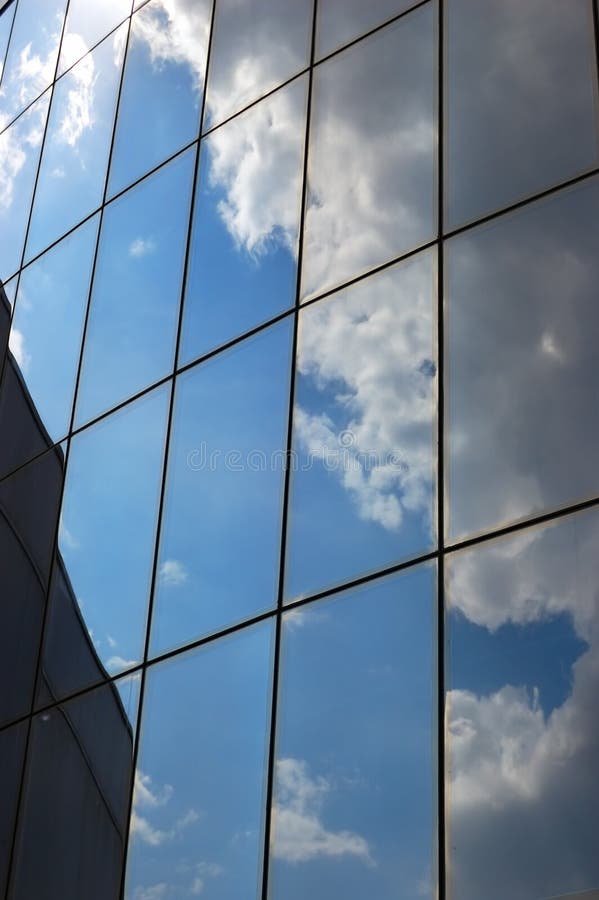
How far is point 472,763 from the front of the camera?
12.0 metres

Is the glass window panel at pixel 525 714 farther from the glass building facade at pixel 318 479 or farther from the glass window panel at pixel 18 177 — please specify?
the glass window panel at pixel 18 177

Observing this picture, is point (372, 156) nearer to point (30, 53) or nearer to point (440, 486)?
point (440, 486)

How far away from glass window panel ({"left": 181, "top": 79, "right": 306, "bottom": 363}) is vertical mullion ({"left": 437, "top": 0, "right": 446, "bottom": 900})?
2.41 metres

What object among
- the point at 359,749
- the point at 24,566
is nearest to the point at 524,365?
the point at 359,749

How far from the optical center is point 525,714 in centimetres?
1195

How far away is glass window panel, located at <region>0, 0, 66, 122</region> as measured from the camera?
25500 millimetres

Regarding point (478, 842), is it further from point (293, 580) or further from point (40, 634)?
point (40, 634)

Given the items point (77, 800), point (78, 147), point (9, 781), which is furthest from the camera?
point (78, 147)

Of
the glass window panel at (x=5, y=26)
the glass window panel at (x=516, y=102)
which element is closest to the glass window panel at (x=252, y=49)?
the glass window panel at (x=516, y=102)

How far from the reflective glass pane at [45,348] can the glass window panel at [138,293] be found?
0.51 m

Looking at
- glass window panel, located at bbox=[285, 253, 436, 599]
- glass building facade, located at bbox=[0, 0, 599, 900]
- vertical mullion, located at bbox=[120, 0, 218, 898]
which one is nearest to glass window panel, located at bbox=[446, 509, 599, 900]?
glass building facade, located at bbox=[0, 0, 599, 900]

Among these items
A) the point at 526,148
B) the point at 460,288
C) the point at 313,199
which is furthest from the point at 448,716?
the point at 313,199

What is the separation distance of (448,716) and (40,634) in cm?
851

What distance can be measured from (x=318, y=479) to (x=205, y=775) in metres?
3.75
